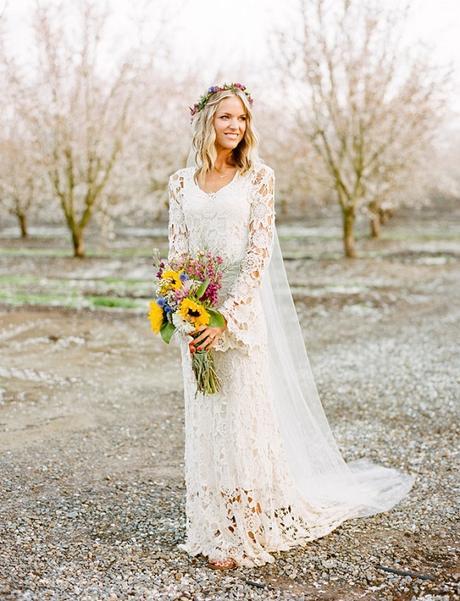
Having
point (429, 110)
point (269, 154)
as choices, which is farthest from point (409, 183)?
point (429, 110)

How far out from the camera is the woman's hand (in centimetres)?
402

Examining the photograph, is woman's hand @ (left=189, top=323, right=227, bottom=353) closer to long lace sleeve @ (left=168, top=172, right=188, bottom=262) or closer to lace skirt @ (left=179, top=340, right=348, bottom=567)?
lace skirt @ (left=179, top=340, right=348, bottom=567)

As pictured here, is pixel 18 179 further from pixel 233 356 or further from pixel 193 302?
pixel 193 302

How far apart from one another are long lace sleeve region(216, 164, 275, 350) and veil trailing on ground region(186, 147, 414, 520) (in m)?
0.21

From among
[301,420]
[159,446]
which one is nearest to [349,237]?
[159,446]

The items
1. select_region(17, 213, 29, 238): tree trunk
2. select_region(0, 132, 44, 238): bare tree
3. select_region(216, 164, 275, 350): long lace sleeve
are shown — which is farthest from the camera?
Result: select_region(17, 213, 29, 238): tree trunk

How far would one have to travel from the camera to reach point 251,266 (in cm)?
416

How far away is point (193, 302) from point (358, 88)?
746 inches

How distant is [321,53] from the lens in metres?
20.5

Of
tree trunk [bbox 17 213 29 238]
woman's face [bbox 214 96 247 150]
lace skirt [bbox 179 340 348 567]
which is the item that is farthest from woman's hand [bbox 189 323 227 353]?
tree trunk [bbox 17 213 29 238]

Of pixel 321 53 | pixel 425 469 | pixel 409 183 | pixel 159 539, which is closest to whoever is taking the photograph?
pixel 159 539

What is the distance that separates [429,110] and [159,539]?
1948cm

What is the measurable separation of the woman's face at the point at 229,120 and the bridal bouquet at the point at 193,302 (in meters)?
0.66

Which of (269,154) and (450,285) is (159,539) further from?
(269,154)
